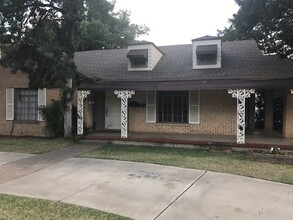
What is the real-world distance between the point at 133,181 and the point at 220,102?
7903 millimetres

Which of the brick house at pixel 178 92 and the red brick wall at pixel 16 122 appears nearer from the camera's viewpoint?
the brick house at pixel 178 92

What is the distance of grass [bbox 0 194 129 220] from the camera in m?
5.19

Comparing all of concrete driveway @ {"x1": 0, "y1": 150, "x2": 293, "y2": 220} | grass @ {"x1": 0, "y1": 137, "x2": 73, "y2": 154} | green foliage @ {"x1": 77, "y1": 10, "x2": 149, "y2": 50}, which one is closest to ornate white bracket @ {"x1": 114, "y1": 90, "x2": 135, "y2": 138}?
grass @ {"x1": 0, "y1": 137, "x2": 73, "y2": 154}

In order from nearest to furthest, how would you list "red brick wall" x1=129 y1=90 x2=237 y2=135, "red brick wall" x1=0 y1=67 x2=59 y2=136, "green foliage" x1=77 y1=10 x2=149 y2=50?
"red brick wall" x1=129 y1=90 x2=237 y2=135 → "red brick wall" x1=0 y1=67 x2=59 y2=136 → "green foliage" x1=77 y1=10 x2=149 y2=50

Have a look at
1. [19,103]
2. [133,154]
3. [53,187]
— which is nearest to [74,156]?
[133,154]

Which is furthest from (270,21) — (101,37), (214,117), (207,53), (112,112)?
(101,37)

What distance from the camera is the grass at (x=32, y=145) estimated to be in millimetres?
11805

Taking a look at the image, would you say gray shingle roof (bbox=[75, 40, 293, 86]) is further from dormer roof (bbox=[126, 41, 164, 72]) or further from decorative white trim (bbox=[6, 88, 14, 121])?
decorative white trim (bbox=[6, 88, 14, 121])

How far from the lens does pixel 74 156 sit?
10.5 metres

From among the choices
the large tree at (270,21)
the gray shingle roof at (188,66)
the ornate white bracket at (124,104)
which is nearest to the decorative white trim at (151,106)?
the gray shingle roof at (188,66)

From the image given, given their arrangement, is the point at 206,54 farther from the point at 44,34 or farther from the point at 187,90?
the point at 44,34

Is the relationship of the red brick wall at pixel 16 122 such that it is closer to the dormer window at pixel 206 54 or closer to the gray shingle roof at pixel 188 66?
the gray shingle roof at pixel 188 66

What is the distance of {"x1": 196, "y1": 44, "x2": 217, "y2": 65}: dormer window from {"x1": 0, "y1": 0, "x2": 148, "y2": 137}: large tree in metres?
4.30

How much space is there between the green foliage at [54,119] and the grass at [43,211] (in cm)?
904
